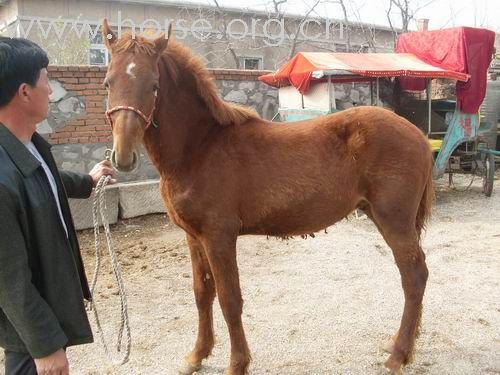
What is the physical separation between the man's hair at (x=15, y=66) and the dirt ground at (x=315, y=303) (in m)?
2.10

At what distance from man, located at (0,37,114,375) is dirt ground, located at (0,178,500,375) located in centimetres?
159

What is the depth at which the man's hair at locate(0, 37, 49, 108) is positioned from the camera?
1461 millimetres

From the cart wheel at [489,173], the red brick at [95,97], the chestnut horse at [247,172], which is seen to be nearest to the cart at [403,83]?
the cart wheel at [489,173]

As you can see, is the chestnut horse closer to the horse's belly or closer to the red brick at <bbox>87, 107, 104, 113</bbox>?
the horse's belly

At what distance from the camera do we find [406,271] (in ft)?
9.68

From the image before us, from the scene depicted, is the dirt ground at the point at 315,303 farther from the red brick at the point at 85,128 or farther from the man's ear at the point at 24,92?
the man's ear at the point at 24,92

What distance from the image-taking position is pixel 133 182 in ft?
21.4

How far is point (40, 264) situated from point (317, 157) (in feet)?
5.91

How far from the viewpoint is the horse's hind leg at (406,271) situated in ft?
9.54

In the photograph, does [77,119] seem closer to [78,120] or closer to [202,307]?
[78,120]

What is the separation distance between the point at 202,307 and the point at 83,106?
4.19 meters

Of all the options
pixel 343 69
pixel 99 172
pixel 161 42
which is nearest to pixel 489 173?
pixel 343 69

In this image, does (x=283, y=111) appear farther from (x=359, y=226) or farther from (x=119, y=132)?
(x=119, y=132)

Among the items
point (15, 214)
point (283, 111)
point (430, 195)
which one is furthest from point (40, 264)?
point (283, 111)
